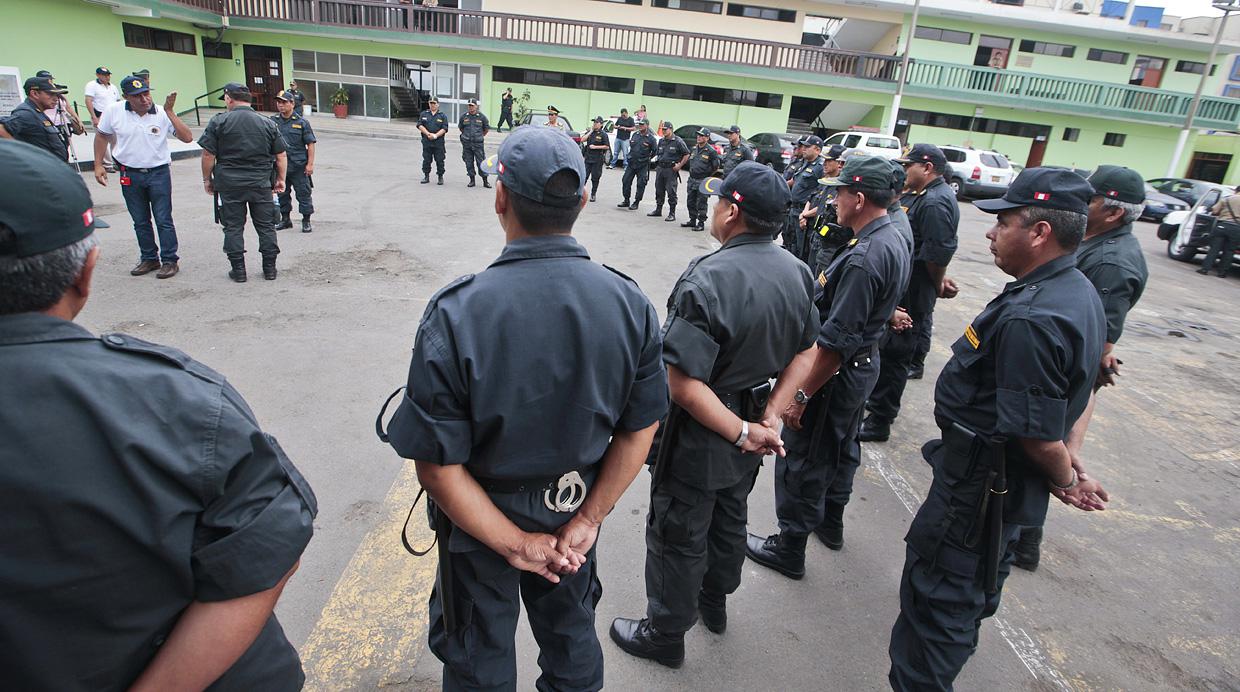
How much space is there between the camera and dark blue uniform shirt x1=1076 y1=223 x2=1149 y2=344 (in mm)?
3219

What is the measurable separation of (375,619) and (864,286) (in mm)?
2540

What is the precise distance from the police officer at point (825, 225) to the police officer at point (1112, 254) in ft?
6.12

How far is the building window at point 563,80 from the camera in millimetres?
25141

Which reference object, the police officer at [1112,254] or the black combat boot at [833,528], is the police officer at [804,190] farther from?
the black combat boot at [833,528]

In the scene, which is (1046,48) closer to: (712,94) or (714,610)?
(712,94)

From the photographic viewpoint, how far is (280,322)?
17.9 feet

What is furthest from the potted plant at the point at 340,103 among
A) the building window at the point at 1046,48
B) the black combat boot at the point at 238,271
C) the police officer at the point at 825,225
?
the building window at the point at 1046,48

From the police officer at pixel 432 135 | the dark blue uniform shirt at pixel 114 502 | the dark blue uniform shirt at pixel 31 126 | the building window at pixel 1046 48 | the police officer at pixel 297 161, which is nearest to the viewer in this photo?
the dark blue uniform shirt at pixel 114 502

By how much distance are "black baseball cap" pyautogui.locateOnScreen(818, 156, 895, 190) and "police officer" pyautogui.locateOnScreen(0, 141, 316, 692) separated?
2.88 metres

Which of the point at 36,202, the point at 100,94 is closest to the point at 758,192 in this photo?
the point at 36,202

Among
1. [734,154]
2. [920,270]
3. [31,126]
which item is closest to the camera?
[920,270]

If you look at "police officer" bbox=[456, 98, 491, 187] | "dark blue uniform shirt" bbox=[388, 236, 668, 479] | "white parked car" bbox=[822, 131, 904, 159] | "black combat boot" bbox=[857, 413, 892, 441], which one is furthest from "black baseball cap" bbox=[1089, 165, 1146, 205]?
"white parked car" bbox=[822, 131, 904, 159]

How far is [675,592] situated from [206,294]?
18.2 ft

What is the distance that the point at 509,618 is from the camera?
1.79 meters
